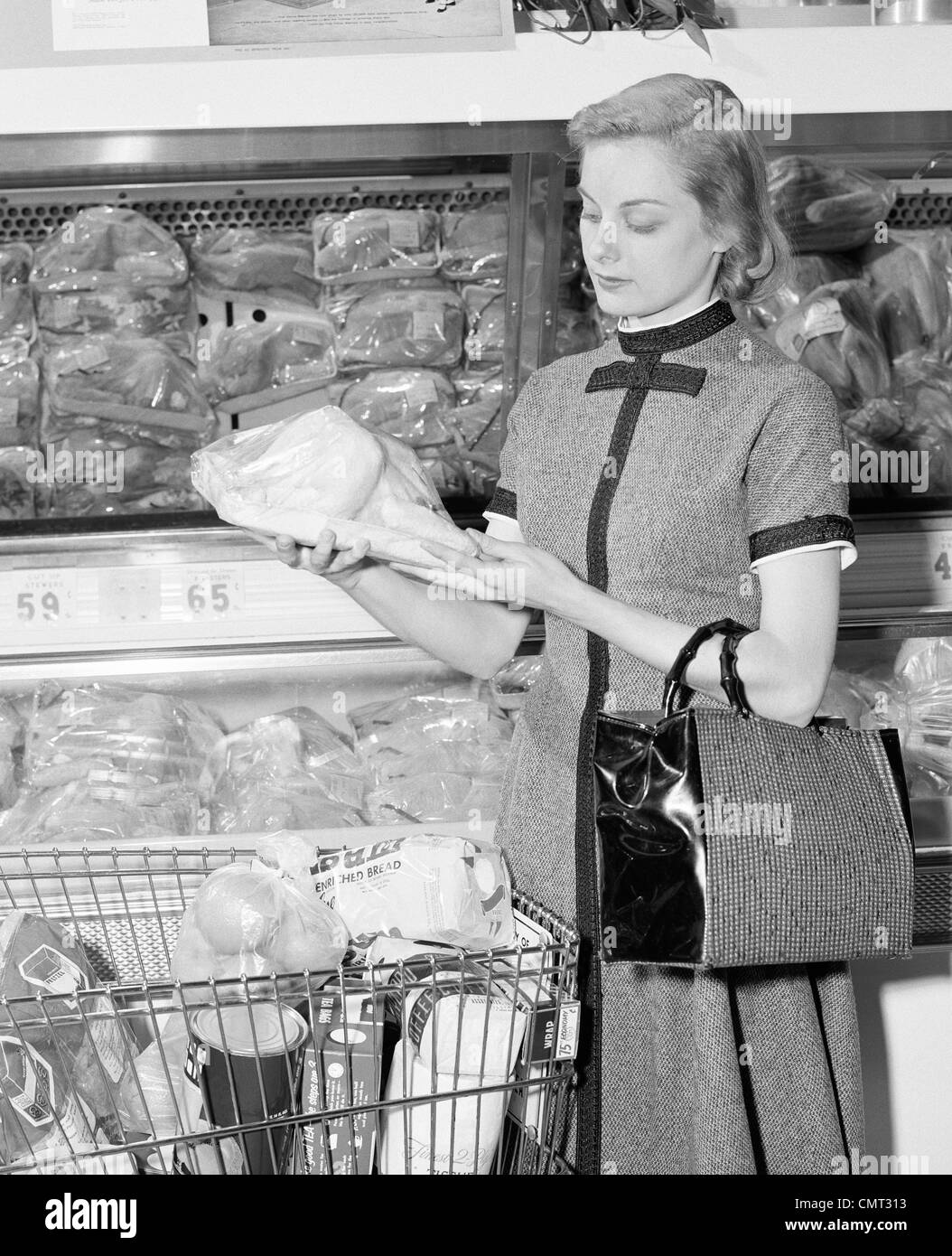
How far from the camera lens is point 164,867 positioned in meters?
1.75

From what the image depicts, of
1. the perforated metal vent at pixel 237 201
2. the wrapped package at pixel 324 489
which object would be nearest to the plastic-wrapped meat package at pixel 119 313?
the perforated metal vent at pixel 237 201

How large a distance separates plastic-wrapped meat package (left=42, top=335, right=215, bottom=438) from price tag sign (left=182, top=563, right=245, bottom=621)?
0.37 meters

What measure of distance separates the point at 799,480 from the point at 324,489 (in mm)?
594

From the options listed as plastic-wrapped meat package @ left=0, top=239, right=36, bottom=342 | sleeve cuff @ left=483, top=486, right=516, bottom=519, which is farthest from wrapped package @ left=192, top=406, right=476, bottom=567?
plastic-wrapped meat package @ left=0, top=239, right=36, bottom=342

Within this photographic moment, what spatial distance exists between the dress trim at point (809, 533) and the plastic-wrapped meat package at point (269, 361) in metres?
1.34

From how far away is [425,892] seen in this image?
4.90 feet

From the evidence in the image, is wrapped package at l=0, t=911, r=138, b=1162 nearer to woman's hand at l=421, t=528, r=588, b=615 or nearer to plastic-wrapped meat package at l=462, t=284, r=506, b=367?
woman's hand at l=421, t=528, r=588, b=615

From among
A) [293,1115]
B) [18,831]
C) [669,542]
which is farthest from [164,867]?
[669,542]

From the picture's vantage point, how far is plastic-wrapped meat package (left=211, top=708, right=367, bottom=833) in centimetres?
211

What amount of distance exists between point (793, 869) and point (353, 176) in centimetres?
162

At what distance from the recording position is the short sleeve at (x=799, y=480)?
4.64 ft

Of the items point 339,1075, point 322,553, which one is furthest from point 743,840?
point 322,553

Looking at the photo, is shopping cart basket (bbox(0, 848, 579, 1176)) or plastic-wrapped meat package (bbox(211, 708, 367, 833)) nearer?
shopping cart basket (bbox(0, 848, 579, 1176))
